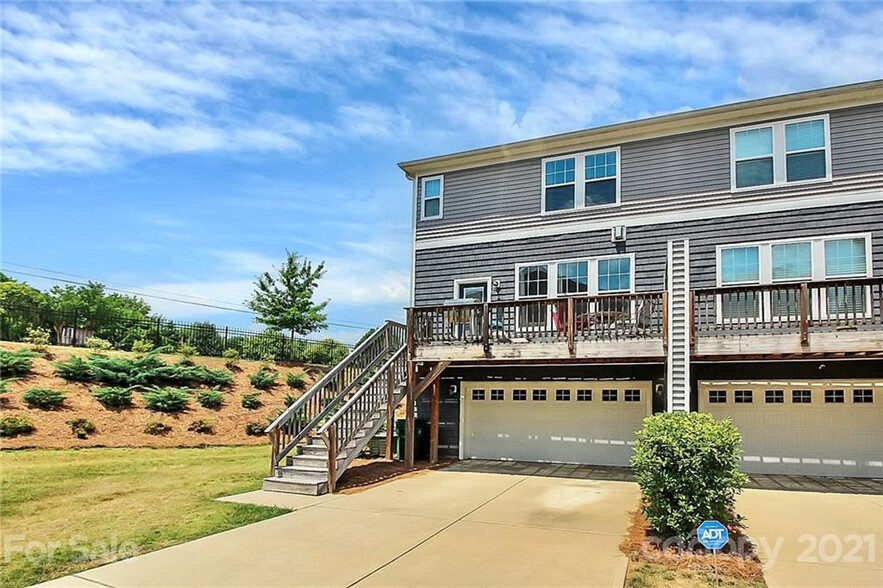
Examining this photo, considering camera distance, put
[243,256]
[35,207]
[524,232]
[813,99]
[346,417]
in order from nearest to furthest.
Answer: [346,417], [813,99], [524,232], [35,207], [243,256]

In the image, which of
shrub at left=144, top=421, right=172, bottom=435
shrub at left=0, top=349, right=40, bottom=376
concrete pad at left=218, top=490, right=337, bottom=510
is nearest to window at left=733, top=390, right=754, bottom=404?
concrete pad at left=218, top=490, right=337, bottom=510

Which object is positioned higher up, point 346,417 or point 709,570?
point 346,417

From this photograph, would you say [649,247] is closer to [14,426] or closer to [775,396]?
[775,396]

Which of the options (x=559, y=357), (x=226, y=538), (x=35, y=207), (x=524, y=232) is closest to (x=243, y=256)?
(x=35, y=207)

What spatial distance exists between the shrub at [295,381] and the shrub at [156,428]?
5851 millimetres

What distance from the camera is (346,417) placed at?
9.73 m

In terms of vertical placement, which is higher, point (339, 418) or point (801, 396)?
point (801, 396)

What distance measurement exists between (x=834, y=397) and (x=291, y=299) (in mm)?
21697

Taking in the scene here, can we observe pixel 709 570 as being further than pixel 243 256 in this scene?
No

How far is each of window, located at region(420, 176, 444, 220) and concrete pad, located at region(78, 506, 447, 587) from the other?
8.31 metres

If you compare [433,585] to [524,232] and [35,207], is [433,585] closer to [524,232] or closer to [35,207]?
[524,232]

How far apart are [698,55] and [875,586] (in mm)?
9245

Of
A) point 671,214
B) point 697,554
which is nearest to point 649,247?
point 671,214

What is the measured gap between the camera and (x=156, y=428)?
46.6 feet
